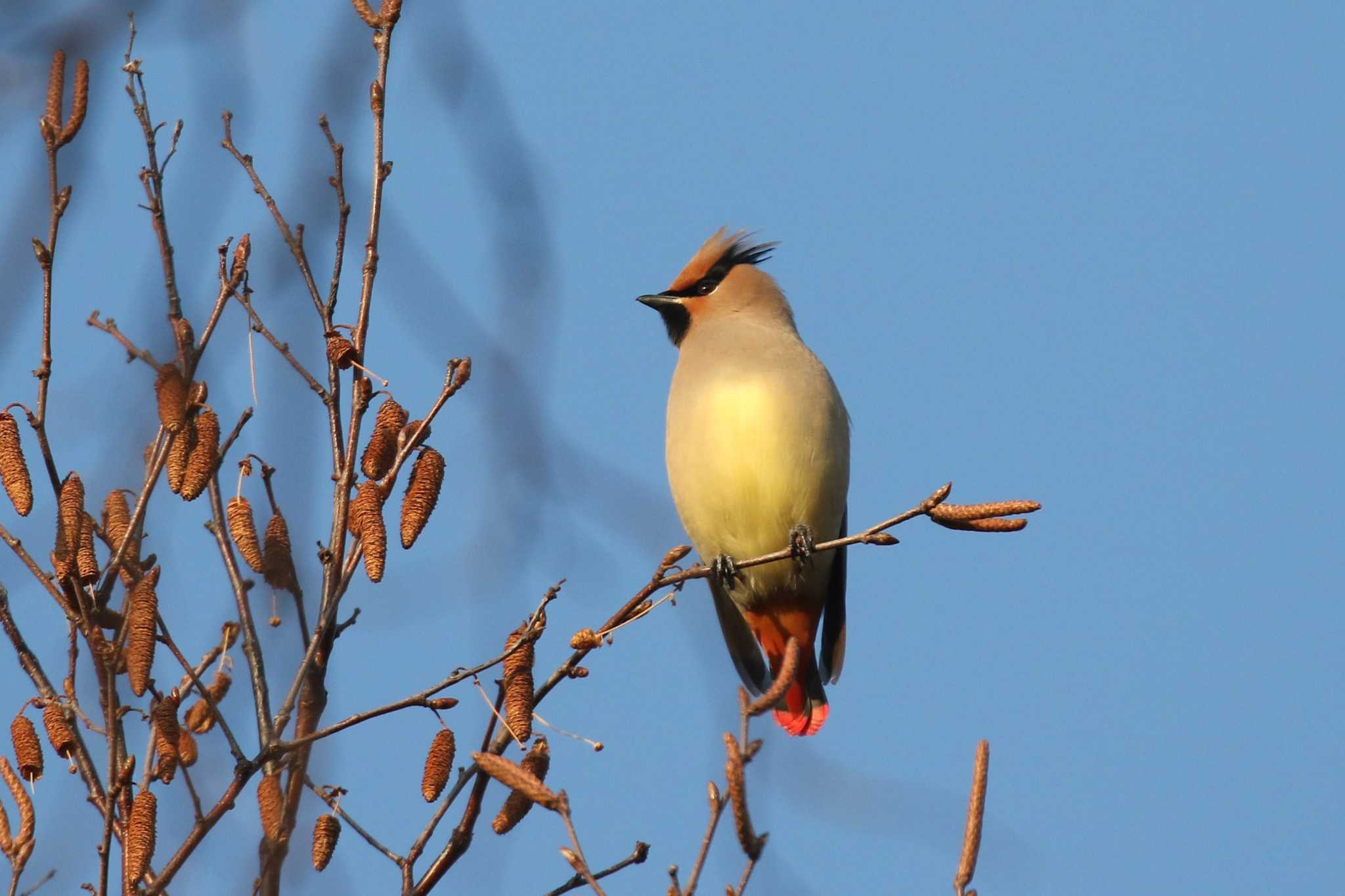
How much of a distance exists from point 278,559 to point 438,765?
1.32 feet

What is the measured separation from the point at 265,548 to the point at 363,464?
192mm

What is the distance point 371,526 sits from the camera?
2.41 meters

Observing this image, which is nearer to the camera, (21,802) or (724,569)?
(21,802)

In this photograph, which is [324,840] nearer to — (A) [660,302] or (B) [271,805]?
(B) [271,805]

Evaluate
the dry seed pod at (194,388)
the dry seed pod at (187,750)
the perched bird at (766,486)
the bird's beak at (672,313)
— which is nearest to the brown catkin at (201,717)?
the dry seed pod at (187,750)

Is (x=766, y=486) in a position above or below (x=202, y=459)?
above

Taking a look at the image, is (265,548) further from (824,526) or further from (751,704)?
(824,526)

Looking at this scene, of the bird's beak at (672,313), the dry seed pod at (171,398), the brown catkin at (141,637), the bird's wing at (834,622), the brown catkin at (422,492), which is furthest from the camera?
the bird's beak at (672,313)

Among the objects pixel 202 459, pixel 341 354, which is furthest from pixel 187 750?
pixel 341 354

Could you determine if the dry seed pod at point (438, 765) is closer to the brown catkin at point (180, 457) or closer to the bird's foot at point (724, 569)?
the brown catkin at point (180, 457)

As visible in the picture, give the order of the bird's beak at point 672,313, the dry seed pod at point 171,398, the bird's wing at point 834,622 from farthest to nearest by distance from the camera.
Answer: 1. the bird's beak at point 672,313
2. the bird's wing at point 834,622
3. the dry seed pod at point 171,398

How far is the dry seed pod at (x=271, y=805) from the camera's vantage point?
222cm

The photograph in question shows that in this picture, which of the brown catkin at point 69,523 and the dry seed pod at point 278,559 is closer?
the brown catkin at point 69,523

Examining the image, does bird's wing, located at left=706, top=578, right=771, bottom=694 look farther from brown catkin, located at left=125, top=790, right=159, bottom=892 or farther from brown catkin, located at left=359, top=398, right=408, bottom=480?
brown catkin, located at left=125, top=790, right=159, bottom=892
